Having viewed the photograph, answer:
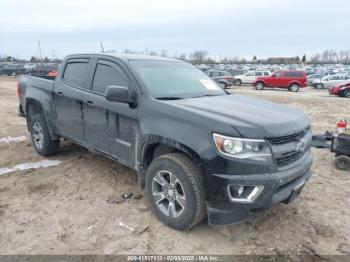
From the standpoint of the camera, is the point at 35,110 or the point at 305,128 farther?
the point at 35,110

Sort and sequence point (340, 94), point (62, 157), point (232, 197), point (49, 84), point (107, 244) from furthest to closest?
point (340, 94) < point (62, 157) < point (49, 84) < point (107, 244) < point (232, 197)

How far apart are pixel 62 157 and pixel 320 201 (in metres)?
4.38

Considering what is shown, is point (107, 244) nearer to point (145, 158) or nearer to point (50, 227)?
point (50, 227)

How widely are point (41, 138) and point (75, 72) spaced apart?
5.12 feet

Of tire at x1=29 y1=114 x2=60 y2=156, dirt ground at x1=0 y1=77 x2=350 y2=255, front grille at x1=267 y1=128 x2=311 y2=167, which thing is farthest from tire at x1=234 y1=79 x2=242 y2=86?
front grille at x1=267 y1=128 x2=311 y2=167

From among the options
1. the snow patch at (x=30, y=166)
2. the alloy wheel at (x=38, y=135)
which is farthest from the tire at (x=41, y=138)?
the snow patch at (x=30, y=166)

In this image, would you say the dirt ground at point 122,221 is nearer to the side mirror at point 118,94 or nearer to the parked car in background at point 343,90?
the side mirror at point 118,94

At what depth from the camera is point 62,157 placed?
6.13 metres

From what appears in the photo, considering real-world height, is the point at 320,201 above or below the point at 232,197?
below

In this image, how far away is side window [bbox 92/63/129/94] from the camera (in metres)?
4.28

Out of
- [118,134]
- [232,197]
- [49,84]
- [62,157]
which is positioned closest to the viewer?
[232,197]

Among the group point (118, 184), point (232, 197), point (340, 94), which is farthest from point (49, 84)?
point (340, 94)

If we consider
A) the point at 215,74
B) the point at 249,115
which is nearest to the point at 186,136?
the point at 249,115

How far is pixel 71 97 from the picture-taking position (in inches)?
197
